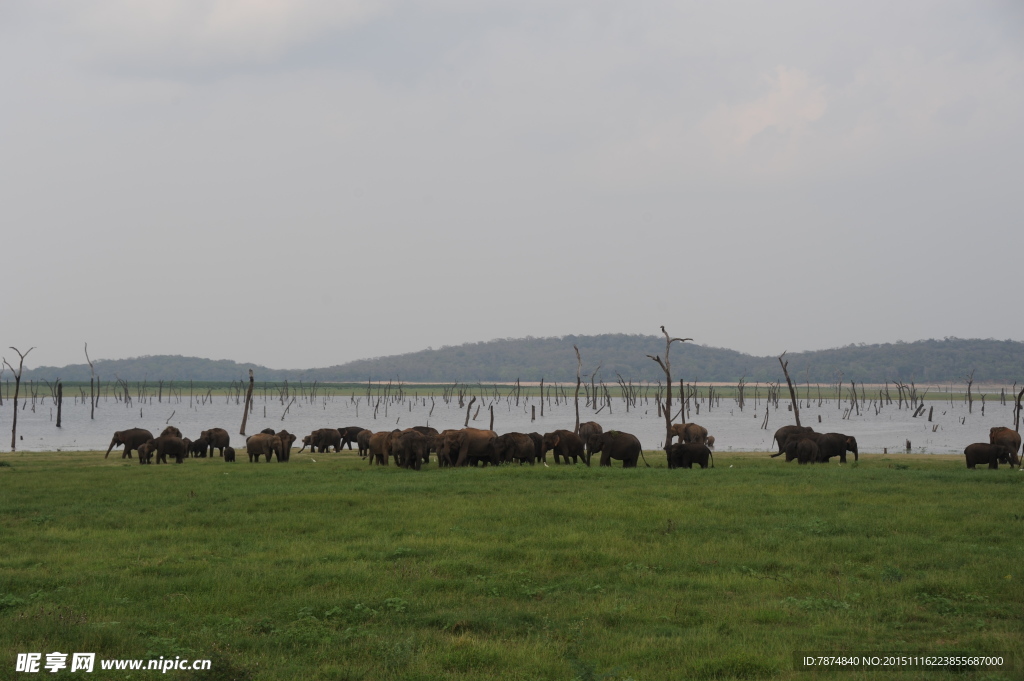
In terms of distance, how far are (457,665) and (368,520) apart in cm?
780

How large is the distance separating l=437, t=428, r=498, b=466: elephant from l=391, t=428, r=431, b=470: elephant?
80 centimetres

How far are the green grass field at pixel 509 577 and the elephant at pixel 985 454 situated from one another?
25.6 ft

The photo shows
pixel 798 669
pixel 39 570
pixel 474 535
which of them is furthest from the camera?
pixel 474 535

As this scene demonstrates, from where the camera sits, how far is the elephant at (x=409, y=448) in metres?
25.0

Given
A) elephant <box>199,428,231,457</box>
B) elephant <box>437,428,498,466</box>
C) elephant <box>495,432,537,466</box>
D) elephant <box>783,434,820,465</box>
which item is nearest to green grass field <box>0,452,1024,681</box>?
elephant <box>437,428,498,466</box>

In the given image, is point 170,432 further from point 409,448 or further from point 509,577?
point 509,577

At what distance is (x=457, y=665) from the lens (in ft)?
24.4

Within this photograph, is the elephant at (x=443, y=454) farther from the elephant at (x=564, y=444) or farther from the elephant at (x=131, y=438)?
the elephant at (x=131, y=438)

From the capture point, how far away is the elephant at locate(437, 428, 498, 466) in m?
25.9

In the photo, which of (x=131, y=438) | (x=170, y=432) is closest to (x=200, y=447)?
(x=170, y=432)

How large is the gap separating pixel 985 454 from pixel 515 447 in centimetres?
1563

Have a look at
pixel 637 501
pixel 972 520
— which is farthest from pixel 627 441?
pixel 972 520

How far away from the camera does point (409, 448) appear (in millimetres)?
25125

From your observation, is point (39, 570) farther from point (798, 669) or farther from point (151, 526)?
point (798, 669)
